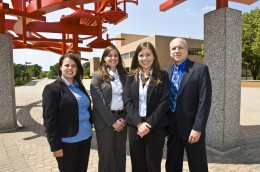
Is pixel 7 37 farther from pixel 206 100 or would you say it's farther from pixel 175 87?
pixel 206 100

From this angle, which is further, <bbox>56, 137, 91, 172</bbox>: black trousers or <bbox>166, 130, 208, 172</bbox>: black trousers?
<bbox>166, 130, 208, 172</bbox>: black trousers

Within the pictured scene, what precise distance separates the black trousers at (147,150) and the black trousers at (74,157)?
1.99 ft

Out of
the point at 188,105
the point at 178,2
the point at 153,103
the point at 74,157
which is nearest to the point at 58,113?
the point at 74,157

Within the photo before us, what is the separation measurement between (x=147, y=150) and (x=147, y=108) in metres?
0.53

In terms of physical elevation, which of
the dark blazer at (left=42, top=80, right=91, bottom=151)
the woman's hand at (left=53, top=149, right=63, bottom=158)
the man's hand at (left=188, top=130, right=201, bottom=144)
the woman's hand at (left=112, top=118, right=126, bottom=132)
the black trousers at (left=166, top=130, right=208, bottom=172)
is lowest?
the black trousers at (left=166, top=130, right=208, bottom=172)

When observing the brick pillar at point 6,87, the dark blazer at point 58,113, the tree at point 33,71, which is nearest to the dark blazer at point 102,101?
the dark blazer at point 58,113

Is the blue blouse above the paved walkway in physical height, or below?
above

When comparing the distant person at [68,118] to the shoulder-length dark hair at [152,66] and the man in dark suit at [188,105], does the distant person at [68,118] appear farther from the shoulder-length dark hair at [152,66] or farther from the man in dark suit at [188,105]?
the man in dark suit at [188,105]

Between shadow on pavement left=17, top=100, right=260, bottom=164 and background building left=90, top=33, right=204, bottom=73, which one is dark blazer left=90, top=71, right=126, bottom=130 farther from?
background building left=90, top=33, right=204, bottom=73

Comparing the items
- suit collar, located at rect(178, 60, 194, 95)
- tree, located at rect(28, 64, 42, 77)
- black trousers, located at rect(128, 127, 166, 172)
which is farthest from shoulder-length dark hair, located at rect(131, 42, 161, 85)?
tree, located at rect(28, 64, 42, 77)

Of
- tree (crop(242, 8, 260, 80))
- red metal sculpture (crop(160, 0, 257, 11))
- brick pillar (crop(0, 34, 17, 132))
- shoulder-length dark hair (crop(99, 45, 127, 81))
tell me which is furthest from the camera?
tree (crop(242, 8, 260, 80))

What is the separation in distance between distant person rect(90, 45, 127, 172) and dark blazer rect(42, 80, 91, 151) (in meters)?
0.39

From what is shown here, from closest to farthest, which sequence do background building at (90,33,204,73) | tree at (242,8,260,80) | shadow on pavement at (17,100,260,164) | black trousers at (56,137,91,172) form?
1. black trousers at (56,137,91,172)
2. shadow on pavement at (17,100,260,164)
3. tree at (242,8,260,80)
4. background building at (90,33,204,73)

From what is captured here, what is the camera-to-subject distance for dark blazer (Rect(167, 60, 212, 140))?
2.78 m
